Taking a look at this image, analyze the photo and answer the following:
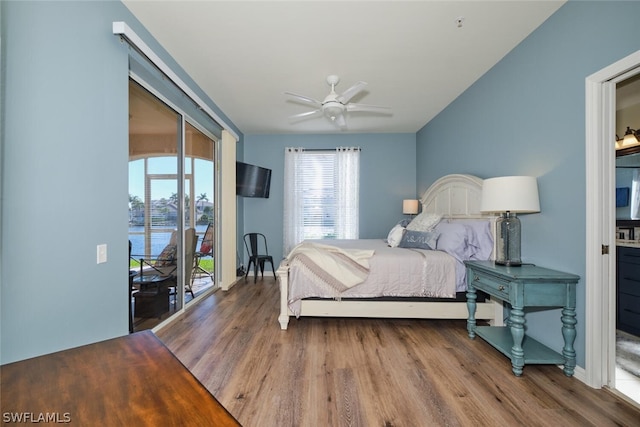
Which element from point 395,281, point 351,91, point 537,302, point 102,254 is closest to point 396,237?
point 395,281

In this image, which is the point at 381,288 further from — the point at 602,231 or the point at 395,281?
the point at 602,231

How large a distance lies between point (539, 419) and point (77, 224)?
9.72 feet

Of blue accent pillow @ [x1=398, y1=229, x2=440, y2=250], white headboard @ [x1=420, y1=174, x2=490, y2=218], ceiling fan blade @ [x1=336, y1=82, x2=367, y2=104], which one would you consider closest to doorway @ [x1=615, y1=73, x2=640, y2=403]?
white headboard @ [x1=420, y1=174, x2=490, y2=218]

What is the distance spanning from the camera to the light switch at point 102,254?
5.92 ft

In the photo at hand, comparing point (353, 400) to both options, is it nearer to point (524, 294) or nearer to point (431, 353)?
point (431, 353)

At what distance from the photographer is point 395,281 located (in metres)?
2.75

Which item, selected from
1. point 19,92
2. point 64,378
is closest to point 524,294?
point 64,378

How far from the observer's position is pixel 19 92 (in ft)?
4.44

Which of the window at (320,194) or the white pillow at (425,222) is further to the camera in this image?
the window at (320,194)

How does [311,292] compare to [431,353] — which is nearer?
[431,353]

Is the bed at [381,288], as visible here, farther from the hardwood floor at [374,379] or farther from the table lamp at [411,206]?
the table lamp at [411,206]

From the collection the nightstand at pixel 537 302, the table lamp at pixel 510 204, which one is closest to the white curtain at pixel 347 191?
the table lamp at pixel 510 204

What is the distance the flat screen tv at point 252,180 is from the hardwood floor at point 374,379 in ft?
8.12

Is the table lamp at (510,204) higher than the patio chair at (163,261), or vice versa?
the table lamp at (510,204)
